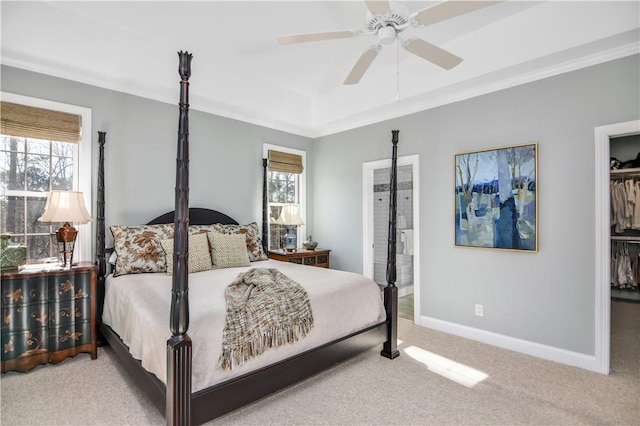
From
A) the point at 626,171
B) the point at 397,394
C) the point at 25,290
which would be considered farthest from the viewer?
the point at 626,171

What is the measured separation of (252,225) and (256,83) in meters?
1.86

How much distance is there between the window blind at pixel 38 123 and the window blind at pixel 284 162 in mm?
2284

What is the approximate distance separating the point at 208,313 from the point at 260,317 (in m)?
0.33

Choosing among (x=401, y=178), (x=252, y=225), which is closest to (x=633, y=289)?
(x=401, y=178)

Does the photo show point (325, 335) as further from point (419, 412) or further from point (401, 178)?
point (401, 178)

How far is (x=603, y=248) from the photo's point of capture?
8.84 feet

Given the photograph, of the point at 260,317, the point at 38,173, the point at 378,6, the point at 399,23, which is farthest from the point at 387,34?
the point at 38,173

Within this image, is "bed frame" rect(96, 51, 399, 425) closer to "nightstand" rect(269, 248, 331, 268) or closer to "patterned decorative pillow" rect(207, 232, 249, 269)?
"patterned decorative pillow" rect(207, 232, 249, 269)

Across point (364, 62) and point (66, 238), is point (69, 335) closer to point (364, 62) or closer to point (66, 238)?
point (66, 238)

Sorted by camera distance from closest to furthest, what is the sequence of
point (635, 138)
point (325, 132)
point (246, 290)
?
point (246, 290), point (635, 138), point (325, 132)

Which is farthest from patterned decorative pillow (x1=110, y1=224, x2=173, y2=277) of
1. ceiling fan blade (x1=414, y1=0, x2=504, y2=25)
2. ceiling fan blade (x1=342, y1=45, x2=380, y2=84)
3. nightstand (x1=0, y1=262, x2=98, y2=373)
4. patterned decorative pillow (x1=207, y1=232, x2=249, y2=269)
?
ceiling fan blade (x1=414, y1=0, x2=504, y2=25)

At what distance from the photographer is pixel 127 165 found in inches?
138

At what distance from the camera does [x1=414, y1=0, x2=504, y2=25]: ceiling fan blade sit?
5.97ft

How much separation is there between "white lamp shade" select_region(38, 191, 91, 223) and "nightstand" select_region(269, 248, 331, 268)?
7.28ft
